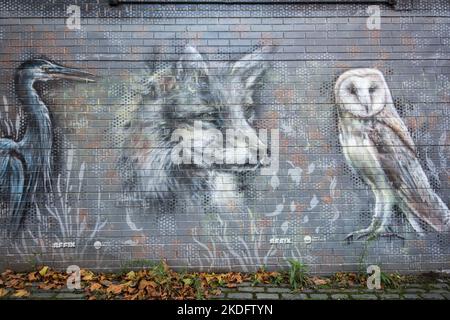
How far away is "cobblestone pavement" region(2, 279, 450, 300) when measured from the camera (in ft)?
14.2

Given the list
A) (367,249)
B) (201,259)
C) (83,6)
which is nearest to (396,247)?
(367,249)

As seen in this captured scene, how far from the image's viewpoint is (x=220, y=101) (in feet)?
16.2

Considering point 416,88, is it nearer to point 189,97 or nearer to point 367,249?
point 367,249

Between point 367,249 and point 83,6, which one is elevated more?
point 83,6

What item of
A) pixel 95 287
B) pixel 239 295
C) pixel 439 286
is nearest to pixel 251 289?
pixel 239 295

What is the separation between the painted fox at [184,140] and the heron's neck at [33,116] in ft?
3.29

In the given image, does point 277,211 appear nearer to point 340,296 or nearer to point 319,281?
point 319,281

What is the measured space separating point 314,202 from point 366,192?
70cm

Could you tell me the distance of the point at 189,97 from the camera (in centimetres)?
493

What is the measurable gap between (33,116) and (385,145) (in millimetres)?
4588

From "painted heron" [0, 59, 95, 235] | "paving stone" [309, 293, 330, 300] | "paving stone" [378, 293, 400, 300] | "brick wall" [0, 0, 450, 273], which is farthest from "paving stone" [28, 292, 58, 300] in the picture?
"paving stone" [378, 293, 400, 300]

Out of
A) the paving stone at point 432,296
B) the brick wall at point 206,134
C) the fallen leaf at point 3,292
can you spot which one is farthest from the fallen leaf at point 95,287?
the paving stone at point 432,296

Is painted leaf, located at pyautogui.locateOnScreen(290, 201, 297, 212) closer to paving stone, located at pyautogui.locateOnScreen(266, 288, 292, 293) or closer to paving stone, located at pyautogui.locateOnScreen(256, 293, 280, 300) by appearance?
paving stone, located at pyautogui.locateOnScreen(266, 288, 292, 293)

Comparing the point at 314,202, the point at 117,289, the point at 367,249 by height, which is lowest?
the point at 117,289
